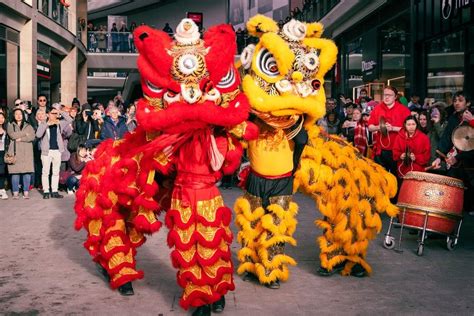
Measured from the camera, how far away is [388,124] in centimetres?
811

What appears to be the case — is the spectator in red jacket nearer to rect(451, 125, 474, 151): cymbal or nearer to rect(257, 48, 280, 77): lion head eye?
rect(451, 125, 474, 151): cymbal

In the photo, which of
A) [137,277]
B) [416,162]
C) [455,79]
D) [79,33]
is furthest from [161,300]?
[79,33]

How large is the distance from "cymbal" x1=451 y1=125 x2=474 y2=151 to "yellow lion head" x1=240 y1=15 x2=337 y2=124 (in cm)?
243

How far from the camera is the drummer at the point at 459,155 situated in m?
6.98

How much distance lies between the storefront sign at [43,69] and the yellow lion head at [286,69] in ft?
54.1

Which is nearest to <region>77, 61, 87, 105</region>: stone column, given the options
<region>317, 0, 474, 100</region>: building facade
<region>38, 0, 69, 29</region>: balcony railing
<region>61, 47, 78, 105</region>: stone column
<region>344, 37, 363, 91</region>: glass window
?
<region>61, 47, 78, 105</region>: stone column

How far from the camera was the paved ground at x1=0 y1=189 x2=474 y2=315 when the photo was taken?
460 centimetres

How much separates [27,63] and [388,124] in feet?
45.0

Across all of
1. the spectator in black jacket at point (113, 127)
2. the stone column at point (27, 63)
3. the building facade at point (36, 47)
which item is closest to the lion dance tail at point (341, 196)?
the spectator in black jacket at point (113, 127)

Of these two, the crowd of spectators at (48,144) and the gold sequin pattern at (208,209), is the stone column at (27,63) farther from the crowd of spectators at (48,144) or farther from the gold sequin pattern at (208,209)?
the gold sequin pattern at (208,209)

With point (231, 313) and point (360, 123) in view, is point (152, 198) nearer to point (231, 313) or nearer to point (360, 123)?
point (231, 313)

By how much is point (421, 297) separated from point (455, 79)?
352 inches

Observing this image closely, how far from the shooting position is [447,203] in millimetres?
6406

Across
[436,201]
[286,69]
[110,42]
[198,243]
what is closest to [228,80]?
[286,69]
